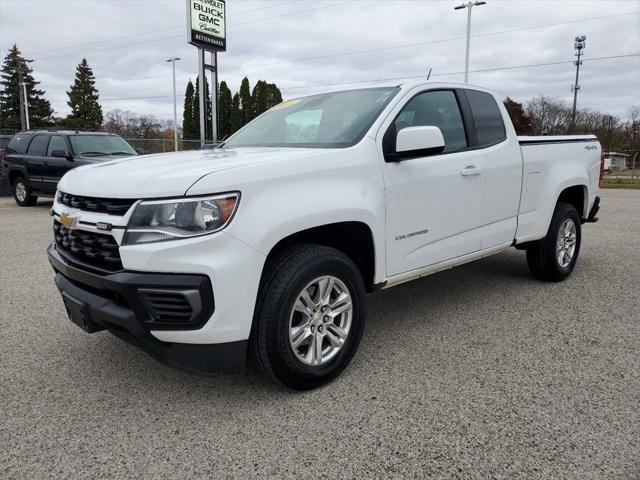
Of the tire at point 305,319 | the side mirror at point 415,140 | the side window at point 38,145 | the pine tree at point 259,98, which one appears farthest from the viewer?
the pine tree at point 259,98

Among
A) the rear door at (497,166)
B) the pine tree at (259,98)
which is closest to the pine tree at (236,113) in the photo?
the pine tree at (259,98)

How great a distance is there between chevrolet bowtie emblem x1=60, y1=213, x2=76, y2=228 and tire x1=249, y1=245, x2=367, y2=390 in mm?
1093

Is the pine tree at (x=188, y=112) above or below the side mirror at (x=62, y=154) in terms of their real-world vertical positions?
above

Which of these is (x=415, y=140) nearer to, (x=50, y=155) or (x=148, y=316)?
(x=148, y=316)

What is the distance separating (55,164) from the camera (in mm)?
11578

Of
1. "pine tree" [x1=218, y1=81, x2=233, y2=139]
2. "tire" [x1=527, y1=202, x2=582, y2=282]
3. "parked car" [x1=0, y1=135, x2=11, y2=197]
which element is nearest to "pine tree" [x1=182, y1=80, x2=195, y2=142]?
"pine tree" [x1=218, y1=81, x2=233, y2=139]

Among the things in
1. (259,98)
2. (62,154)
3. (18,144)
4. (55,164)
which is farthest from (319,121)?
(259,98)

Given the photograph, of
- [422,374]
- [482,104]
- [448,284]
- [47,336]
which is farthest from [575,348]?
[47,336]

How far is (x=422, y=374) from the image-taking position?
123 inches

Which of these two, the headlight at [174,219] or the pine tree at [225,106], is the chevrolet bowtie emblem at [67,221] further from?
the pine tree at [225,106]

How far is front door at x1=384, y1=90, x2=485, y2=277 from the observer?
3.31 meters

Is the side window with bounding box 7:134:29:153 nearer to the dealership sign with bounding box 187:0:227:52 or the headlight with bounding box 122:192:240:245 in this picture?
the dealership sign with bounding box 187:0:227:52

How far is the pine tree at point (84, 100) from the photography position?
65688mm

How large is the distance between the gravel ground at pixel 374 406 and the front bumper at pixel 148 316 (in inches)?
14.4
